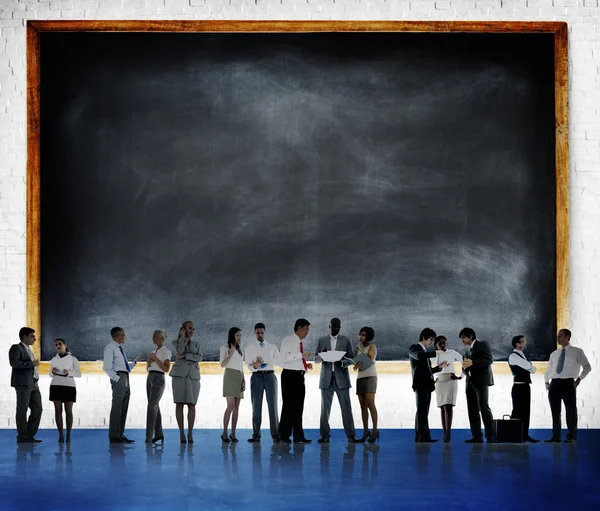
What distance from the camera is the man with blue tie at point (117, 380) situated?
11.3 metres

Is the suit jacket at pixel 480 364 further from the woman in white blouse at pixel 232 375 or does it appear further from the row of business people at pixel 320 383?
the woman in white blouse at pixel 232 375

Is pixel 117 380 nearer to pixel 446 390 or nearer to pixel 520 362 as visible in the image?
pixel 446 390

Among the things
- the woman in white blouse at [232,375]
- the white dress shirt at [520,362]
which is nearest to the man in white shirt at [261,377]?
the woman in white blouse at [232,375]

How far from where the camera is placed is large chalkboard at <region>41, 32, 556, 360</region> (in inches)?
520

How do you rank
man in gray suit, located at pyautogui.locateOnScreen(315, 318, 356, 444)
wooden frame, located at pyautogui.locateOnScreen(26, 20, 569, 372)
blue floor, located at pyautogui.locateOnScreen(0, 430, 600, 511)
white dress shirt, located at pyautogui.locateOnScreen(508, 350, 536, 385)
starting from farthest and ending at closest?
wooden frame, located at pyautogui.locateOnScreen(26, 20, 569, 372) → white dress shirt, located at pyautogui.locateOnScreen(508, 350, 536, 385) → man in gray suit, located at pyautogui.locateOnScreen(315, 318, 356, 444) → blue floor, located at pyautogui.locateOnScreen(0, 430, 600, 511)

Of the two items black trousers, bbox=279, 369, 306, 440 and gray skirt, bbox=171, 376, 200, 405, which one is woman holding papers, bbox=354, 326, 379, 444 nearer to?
black trousers, bbox=279, 369, 306, 440

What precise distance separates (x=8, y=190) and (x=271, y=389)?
5.00 meters

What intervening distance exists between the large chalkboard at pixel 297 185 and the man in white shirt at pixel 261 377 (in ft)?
5.37

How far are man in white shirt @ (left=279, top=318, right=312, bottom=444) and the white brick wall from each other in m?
1.74

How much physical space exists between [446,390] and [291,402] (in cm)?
195

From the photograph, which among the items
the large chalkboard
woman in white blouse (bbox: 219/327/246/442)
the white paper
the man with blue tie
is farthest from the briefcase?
the man with blue tie

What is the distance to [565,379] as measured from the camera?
11.5 metres

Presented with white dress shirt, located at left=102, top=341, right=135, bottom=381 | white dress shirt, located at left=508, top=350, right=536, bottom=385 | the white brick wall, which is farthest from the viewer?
the white brick wall

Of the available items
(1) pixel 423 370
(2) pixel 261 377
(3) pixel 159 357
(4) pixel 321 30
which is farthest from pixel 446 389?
(4) pixel 321 30
